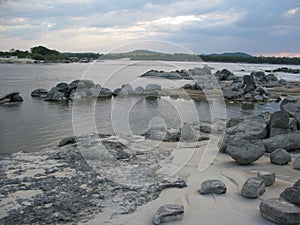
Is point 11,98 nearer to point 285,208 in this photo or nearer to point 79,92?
point 79,92

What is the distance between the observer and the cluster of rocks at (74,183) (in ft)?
18.1

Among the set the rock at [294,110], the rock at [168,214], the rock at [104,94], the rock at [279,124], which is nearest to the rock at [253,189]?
the rock at [168,214]

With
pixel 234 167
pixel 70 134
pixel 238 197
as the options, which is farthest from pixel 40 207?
pixel 70 134

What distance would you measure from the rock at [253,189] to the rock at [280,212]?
0.60 metres

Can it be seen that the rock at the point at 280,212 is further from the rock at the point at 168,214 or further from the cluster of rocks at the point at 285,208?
the rock at the point at 168,214

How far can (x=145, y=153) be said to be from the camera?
29.6ft

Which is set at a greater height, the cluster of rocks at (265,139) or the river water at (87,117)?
the cluster of rocks at (265,139)

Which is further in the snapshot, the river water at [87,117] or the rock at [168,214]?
the river water at [87,117]

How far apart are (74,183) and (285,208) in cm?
379

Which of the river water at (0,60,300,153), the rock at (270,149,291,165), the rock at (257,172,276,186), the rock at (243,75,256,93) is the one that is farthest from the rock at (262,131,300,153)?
the rock at (243,75,256,93)

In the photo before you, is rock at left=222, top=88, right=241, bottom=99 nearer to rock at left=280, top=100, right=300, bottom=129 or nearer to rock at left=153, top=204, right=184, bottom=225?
rock at left=280, top=100, right=300, bottom=129

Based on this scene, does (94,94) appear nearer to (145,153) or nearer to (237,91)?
(237,91)

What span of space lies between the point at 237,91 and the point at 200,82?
6531 mm

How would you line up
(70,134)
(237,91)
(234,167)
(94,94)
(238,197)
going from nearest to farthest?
(238,197) → (234,167) → (70,134) → (94,94) → (237,91)
